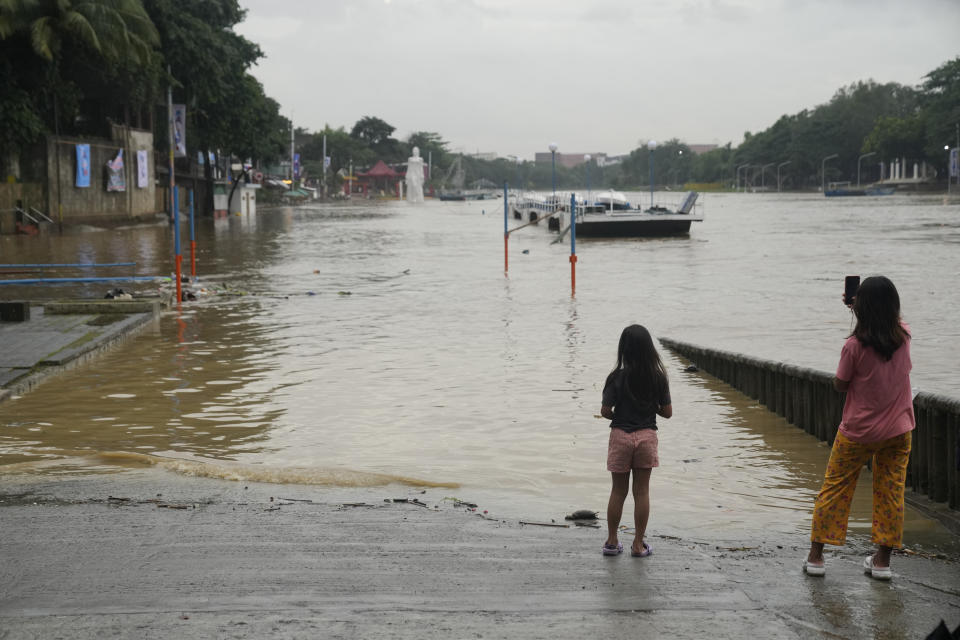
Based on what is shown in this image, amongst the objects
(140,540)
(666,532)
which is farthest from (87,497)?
(666,532)

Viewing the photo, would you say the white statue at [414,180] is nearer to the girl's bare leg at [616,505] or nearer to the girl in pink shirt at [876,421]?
the girl's bare leg at [616,505]

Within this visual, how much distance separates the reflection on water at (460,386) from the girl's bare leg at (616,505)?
0.83 metres

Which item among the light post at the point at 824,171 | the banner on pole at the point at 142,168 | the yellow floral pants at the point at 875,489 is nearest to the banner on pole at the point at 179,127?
the banner on pole at the point at 142,168

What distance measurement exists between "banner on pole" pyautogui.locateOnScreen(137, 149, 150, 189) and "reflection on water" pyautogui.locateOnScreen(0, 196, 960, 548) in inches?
1018

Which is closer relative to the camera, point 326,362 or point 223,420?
point 223,420

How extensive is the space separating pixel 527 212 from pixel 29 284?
178ft

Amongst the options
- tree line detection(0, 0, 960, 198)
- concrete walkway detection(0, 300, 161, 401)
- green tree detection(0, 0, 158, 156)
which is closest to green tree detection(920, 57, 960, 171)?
tree line detection(0, 0, 960, 198)

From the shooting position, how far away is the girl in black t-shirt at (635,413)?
18.3 feet

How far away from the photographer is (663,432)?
9516 millimetres

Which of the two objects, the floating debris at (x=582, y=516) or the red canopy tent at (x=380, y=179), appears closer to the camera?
the floating debris at (x=582, y=516)

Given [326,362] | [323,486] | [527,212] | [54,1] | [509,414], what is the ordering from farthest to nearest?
[527,212], [54,1], [326,362], [509,414], [323,486]

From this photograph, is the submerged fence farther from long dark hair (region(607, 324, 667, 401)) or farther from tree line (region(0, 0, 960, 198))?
tree line (region(0, 0, 960, 198))

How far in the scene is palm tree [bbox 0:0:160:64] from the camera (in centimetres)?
3784

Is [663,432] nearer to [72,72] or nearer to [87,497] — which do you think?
[87,497]
